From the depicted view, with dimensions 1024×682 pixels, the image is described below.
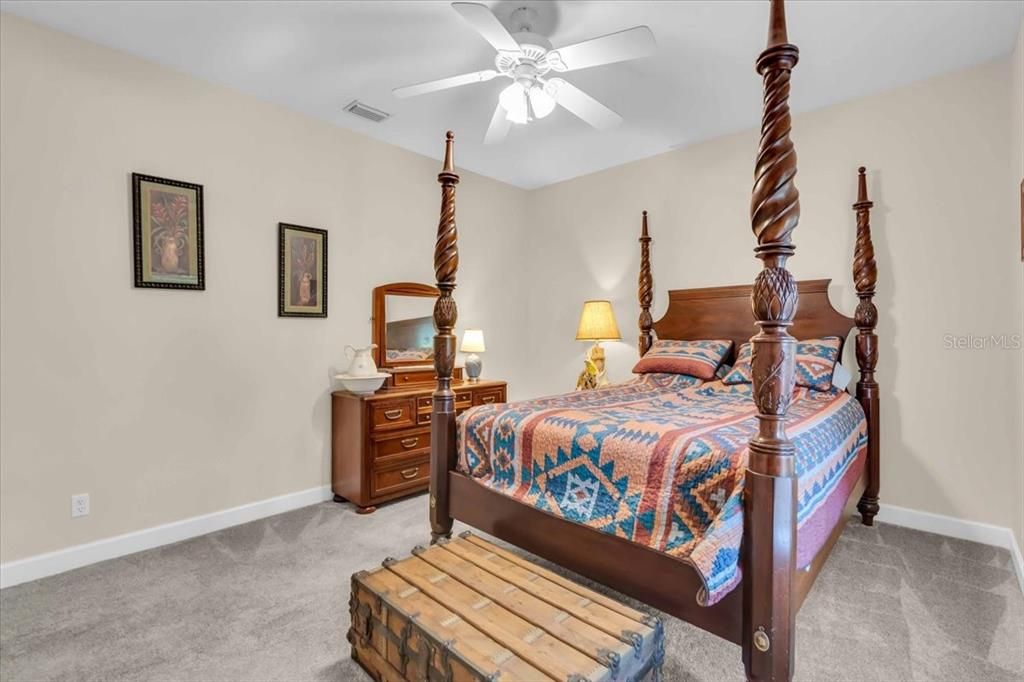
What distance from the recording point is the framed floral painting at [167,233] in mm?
2615

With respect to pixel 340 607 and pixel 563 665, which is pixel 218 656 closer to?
pixel 340 607

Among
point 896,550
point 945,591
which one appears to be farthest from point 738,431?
point 896,550

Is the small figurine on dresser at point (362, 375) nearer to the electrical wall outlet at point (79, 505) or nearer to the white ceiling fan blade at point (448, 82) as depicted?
the electrical wall outlet at point (79, 505)

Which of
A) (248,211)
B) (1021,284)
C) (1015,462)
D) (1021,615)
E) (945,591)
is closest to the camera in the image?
(1021,615)

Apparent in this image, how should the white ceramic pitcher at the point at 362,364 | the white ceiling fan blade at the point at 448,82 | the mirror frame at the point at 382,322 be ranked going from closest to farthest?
the white ceiling fan blade at the point at 448,82 < the white ceramic pitcher at the point at 362,364 < the mirror frame at the point at 382,322

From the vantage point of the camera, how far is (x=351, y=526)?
2930 mm

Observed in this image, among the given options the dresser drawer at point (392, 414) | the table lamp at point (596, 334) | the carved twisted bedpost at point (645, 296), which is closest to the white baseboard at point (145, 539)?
the dresser drawer at point (392, 414)

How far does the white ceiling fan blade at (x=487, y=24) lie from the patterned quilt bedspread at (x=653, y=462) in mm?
1571

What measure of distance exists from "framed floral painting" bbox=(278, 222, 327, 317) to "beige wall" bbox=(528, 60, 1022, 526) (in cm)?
296

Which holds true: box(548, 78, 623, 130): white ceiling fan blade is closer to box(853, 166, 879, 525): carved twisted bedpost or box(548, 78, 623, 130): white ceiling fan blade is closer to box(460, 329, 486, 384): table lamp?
Answer: box(853, 166, 879, 525): carved twisted bedpost

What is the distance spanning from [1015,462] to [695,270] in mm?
2142

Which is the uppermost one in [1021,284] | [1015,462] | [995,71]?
[995,71]

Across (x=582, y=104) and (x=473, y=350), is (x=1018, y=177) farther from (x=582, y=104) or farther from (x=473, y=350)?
(x=473, y=350)

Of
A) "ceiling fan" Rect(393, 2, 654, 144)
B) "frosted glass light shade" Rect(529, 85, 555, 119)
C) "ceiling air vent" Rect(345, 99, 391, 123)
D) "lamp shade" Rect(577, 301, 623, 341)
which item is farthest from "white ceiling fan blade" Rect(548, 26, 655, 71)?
"lamp shade" Rect(577, 301, 623, 341)
